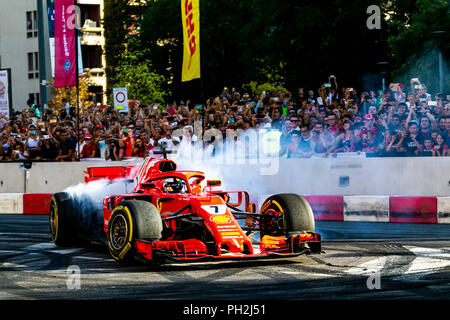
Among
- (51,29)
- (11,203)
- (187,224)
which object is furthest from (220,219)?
(51,29)

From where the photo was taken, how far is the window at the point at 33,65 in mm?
72438

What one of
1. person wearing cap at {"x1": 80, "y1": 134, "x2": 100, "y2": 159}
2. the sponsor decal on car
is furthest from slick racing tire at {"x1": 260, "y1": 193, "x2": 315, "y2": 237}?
person wearing cap at {"x1": 80, "y1": 134, "x2": 100, "y2": 159}

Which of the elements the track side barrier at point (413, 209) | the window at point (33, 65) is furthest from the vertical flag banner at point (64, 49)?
the window at point (33, 65)

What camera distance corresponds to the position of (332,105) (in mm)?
18922

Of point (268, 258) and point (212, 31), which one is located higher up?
point (212, 31)

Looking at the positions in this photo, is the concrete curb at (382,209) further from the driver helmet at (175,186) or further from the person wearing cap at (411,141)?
the driver helmet at (175,186)

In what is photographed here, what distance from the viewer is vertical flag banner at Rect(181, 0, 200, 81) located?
1797 cm

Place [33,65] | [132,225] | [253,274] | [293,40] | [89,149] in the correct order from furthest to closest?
[33,65], [293,40], [89,149], [132,225], [253,274]

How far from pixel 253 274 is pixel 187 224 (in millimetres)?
1371

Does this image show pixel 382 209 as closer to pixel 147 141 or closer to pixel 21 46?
pixel 147 141

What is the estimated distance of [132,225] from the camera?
9219 millimetres

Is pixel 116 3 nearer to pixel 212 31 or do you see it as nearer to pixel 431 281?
pixel 212 31

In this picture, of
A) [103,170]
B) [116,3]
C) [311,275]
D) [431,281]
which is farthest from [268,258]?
[116,3]

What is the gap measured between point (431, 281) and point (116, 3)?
5707 centimetres
